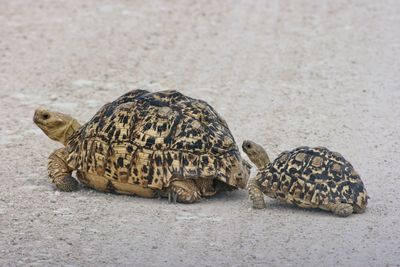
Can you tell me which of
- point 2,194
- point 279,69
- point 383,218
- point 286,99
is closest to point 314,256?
point 383,218

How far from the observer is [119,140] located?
8.62 meters

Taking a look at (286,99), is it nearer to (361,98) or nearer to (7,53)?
(361,98)

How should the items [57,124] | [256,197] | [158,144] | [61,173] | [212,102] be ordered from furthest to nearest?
[212,102] → [57,124] → [61,173] → [158,144] → [256,197]

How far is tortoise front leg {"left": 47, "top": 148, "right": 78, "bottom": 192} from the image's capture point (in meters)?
8.85

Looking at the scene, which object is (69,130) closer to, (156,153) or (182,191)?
(156,153)

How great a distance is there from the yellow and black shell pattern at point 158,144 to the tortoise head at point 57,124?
1.43ft

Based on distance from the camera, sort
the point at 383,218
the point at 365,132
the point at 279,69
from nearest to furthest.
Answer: the point at 383,218, the point at 365,132, the point at 279,69

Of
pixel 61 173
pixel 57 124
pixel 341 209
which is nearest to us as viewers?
pixel 341 209

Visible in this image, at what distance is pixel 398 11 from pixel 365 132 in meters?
5.51

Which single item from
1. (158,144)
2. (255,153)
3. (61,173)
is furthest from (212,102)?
(158,144)

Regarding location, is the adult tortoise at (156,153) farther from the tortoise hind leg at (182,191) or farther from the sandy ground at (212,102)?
the sandy ground at (212,102)

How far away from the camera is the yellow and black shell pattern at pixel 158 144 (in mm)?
8438

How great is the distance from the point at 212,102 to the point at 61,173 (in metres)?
3.28

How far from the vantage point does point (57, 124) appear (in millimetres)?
9312
